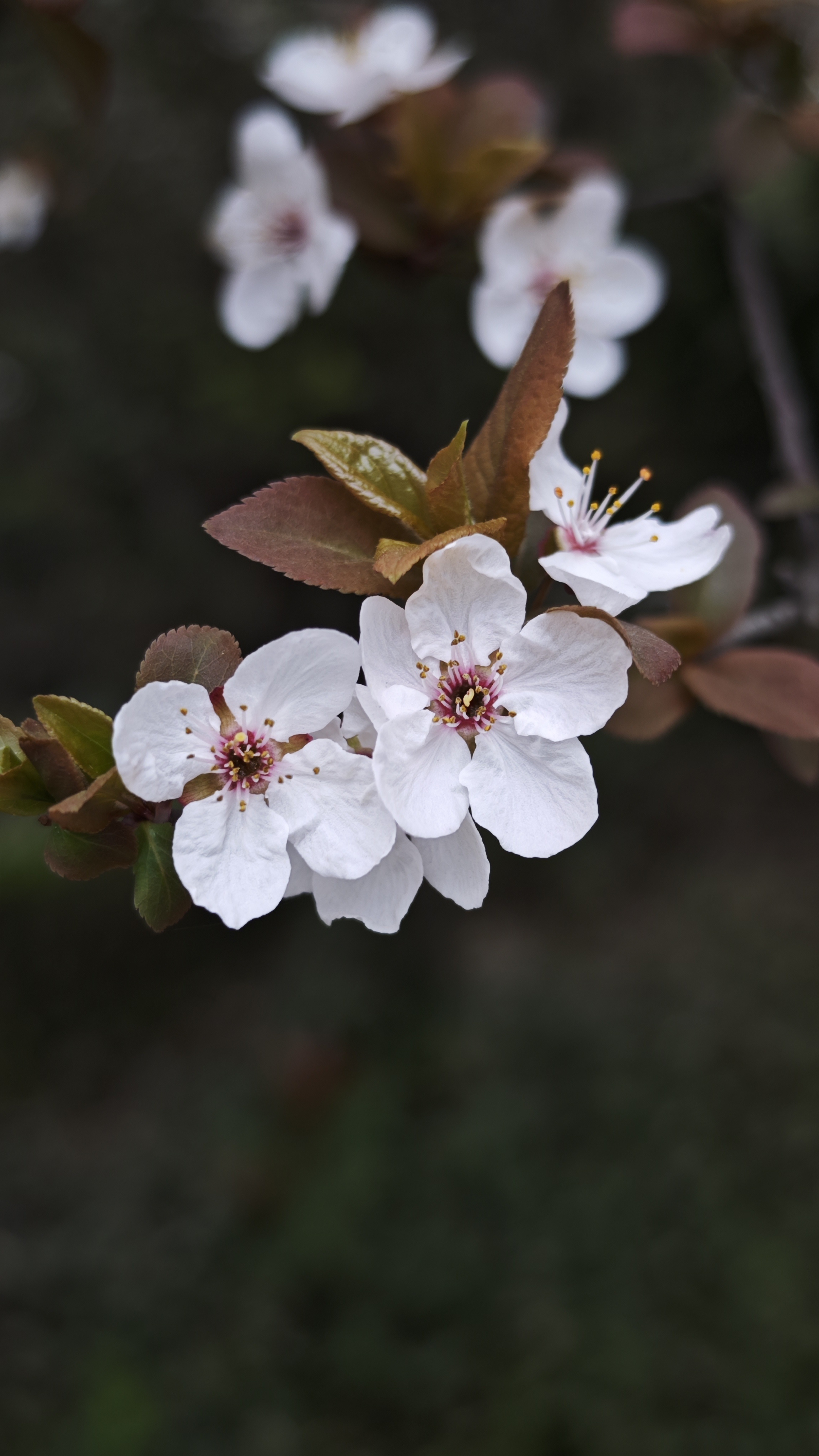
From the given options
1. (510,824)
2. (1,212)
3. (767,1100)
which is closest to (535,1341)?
(767,1100)

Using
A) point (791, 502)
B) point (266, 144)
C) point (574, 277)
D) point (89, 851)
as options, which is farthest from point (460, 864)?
point (266, 144)

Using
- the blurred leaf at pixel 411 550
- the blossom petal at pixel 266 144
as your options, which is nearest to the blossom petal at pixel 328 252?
the blossom petal at pixel 266 144

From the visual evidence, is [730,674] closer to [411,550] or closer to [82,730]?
[411,550]

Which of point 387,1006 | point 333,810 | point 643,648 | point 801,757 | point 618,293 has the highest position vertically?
point 618,293

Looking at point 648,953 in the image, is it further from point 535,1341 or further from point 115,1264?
point 115,1264

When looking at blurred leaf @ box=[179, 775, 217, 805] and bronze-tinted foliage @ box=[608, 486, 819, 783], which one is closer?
blurred leaf @ box=[179, 775, 217, 805]

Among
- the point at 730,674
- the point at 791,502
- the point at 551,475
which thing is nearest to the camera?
the point at 551,475

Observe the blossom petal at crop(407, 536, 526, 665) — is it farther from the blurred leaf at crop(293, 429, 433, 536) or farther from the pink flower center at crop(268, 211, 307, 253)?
the pink flower center at crop(268, 211, 307, 253)

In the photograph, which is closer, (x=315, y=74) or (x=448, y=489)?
(x=448, y=489)

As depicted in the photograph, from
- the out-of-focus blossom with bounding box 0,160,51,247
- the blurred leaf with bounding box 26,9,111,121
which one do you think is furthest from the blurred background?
the blurred leaf with bounding box 26,9,111,121
